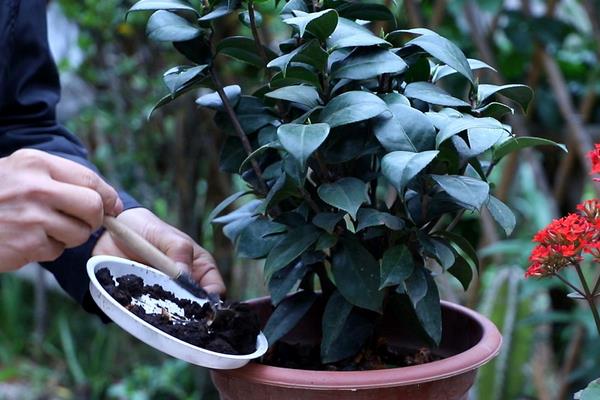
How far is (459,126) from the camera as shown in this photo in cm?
71

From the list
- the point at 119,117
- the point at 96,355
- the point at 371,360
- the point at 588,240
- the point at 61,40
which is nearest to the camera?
the point at 588,240

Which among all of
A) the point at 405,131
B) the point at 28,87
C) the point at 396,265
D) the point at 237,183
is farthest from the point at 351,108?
the point at 237,183

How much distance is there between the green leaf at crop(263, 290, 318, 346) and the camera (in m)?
0.88

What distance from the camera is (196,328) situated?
80cm

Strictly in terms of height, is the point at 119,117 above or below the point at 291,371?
below

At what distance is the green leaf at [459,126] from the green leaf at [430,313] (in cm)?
16

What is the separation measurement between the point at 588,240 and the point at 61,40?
2733mm

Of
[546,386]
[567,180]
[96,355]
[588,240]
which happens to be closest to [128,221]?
[588,240]

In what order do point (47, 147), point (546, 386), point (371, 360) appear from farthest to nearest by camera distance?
point (546, 386)
point (47, 147)
point (371, 360)

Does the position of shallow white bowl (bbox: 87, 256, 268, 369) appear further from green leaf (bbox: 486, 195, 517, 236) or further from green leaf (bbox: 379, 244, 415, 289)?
green leaf (bbox: 486, 195, 517, 236)

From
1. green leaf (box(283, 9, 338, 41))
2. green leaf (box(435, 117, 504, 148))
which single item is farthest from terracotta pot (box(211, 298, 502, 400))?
green leaf (box(283, 9, 338, 41))

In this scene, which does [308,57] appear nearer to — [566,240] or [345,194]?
[345,194]

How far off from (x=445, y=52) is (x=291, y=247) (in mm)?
239

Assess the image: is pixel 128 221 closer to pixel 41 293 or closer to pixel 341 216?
pixel 341 216
